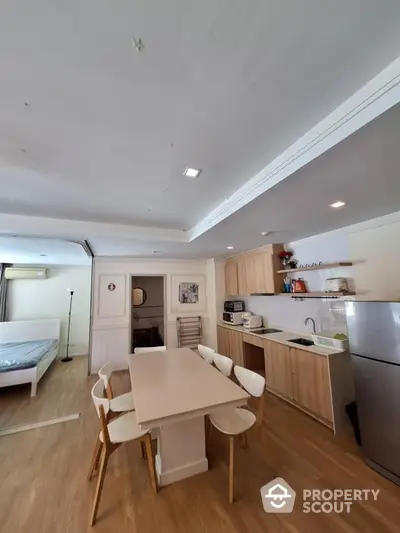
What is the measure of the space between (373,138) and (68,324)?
267 inches

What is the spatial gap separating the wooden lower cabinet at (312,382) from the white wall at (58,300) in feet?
17.1

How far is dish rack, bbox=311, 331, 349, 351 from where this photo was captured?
8.93ft

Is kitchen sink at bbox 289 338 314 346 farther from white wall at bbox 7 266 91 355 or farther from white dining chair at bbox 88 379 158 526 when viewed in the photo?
white wall at bbox 7 266 91 355

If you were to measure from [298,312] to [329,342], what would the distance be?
37.6 inches

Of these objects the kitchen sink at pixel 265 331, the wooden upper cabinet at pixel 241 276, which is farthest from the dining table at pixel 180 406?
the wooden upper cabinet at pixel 241 276

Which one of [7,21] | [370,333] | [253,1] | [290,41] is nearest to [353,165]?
[290,41]

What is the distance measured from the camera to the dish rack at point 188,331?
17.5 feet

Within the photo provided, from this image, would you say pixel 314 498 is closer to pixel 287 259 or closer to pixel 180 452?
pixel 180 452

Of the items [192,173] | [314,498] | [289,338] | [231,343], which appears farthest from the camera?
[231,343]

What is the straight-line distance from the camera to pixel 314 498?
175cm

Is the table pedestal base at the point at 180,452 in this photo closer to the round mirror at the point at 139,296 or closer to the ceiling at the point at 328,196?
the ceiling at the point at 328,196

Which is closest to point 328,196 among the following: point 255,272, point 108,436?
point 255,272

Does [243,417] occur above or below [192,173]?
below

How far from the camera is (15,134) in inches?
55.4
